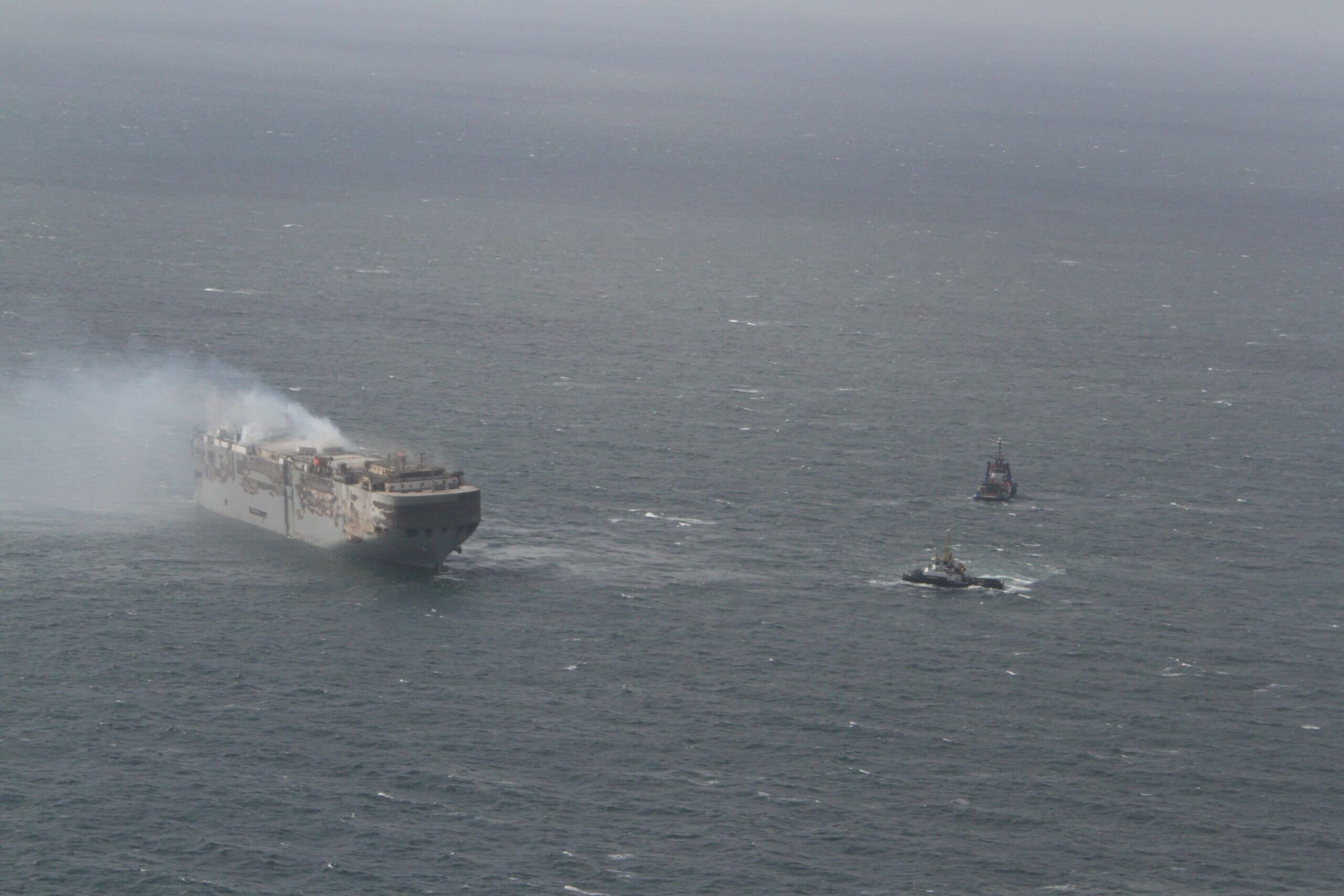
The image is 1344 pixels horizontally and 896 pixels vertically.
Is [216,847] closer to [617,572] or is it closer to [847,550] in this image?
[617,572]

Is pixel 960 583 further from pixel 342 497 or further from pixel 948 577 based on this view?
pixel 342 497

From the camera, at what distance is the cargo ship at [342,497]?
175 m

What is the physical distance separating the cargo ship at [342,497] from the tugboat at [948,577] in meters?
41.4

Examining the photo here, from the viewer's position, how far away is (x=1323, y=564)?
18425 cm

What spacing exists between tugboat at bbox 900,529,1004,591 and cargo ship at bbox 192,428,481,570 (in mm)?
41382

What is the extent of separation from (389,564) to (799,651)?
42785mm

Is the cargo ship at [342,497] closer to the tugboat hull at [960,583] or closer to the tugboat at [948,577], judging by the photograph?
the tugboat at [948,577]

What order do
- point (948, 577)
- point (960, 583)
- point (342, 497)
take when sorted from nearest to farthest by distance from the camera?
1. point (960, 583)
2. point (948, 577)
3. point (342, 497)

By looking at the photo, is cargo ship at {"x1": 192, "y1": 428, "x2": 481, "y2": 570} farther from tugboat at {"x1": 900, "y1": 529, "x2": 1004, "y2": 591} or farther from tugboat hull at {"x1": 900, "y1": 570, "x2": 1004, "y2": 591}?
tugboat hull at {"x1": 900, "y1": 570, "x2": 1004, "y2": 591}

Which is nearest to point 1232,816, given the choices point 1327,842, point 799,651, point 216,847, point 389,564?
point 1327,842

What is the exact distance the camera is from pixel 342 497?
17800cm

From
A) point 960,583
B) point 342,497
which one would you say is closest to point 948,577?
point 960,583

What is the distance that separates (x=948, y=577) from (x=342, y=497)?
187ft

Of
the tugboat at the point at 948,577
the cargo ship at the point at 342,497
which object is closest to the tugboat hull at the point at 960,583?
the tugboat at the point at 948,577
